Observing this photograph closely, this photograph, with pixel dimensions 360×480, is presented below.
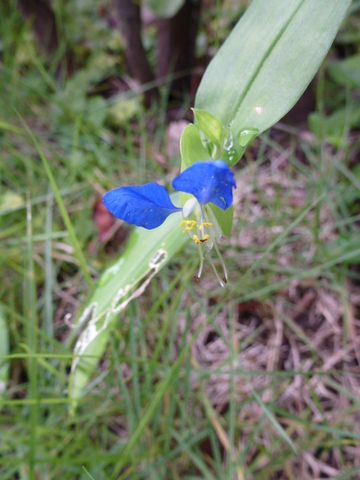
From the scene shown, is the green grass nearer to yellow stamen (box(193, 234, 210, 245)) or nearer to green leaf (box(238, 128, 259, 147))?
yellow stamen (box(193, 234, 210, 245))

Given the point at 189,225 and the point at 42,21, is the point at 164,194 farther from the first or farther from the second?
the point at 42,21

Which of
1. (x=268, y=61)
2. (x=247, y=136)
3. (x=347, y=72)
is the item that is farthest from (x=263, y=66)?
(x=347, y=72)

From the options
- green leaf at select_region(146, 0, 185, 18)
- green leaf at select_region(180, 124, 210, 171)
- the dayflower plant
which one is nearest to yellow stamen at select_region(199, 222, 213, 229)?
the dayflower plant

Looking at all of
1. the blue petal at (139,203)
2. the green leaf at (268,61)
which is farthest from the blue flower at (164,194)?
the green leaf at (268,61)

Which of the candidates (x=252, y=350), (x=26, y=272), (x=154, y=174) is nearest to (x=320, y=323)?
(x=252, y=350)

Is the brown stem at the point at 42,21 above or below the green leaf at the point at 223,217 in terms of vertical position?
above

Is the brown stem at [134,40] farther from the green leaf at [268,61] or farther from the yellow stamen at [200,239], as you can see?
the yellow stamen at [200,239]

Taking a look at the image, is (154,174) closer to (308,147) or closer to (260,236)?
(260,236)
